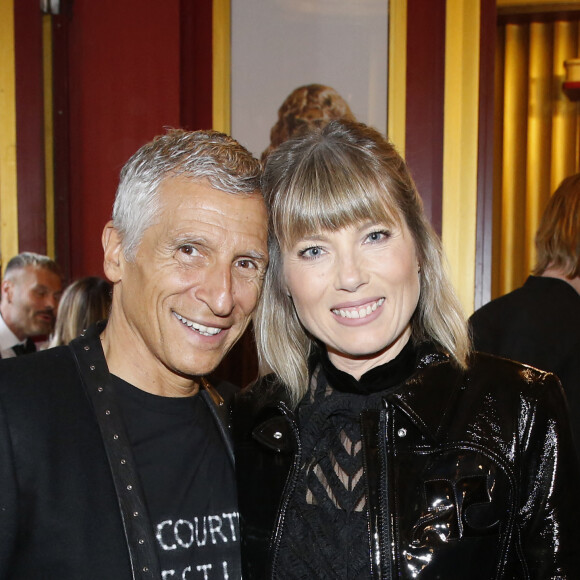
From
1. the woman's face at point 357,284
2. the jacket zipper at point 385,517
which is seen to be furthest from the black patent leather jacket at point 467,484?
the woman's face at point 357,284

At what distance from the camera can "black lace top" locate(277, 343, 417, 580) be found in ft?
4.66

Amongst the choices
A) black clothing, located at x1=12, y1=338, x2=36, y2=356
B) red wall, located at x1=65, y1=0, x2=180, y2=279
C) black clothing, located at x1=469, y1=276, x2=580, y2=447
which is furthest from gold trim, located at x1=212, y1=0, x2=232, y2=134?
black clothing, located at x1=469, y1=276, x2=580, y2=447

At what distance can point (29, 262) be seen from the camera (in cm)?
345

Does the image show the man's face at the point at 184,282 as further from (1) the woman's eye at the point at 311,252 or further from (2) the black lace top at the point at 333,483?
(2) the black lace top at the point at 333,483

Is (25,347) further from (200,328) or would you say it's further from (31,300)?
(200,328)

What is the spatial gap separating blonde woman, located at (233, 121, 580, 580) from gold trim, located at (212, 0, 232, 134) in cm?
182

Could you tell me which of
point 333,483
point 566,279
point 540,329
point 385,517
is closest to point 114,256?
point 333,483

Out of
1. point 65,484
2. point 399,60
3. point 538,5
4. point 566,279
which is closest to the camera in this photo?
point 65,484

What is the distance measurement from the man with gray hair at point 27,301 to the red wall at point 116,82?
1.28 feet

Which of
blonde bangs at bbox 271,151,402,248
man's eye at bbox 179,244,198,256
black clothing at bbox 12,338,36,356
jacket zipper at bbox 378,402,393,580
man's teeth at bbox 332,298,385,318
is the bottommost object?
black clothing at bbox 12,338,36,356

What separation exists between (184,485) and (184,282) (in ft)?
1.34

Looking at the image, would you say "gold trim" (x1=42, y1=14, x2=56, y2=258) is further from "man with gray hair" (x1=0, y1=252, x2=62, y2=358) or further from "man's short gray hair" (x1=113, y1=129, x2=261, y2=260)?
"man's short gray hair" (x1=113, y1=129, x2=261, y2=260)

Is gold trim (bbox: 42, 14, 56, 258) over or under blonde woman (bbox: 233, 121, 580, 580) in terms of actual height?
over

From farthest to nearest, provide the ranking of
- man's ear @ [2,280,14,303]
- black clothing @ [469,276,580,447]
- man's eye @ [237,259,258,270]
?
man's ear @ [2,280,14,303] < black clothing @ [469,276,580,447] < man's eye @ [237,259,258,270]
